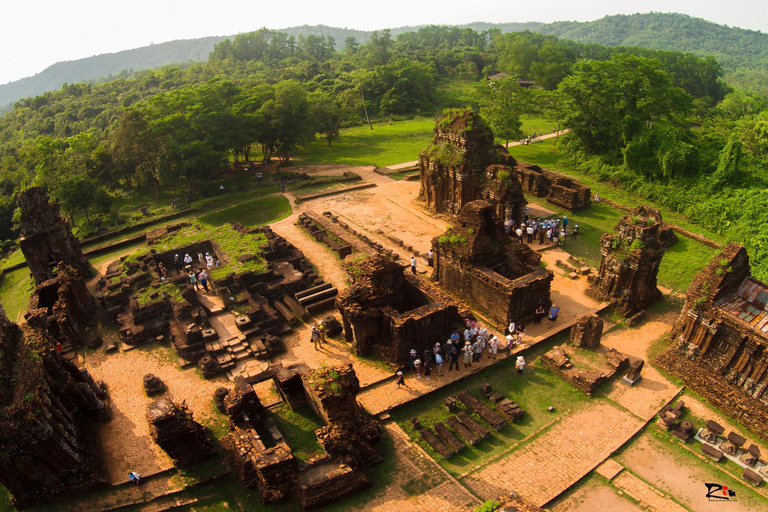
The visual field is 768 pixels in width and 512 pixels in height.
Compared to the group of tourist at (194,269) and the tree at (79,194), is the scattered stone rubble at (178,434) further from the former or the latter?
the tree at (79,194)

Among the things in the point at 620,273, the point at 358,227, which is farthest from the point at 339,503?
the point at 358,227

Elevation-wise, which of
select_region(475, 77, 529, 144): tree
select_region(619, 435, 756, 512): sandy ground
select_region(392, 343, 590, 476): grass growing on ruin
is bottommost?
select_region(619, 435, 756, 512): sandy ground

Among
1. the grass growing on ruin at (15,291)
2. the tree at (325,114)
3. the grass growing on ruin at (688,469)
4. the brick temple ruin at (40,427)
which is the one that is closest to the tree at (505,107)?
the tree at (325,114)

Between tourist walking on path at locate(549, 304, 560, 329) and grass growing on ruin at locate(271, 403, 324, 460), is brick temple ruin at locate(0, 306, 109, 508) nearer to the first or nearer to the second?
grass growing on ruin at locate(271, 403, 324, 460)

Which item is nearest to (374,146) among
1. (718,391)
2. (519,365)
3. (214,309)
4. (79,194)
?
(79,194)

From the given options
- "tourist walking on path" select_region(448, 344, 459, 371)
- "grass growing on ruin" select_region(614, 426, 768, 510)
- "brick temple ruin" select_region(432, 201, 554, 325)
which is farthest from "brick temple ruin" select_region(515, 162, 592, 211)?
"grass growing on ruin" select_region(614, 426, 768, 510)
